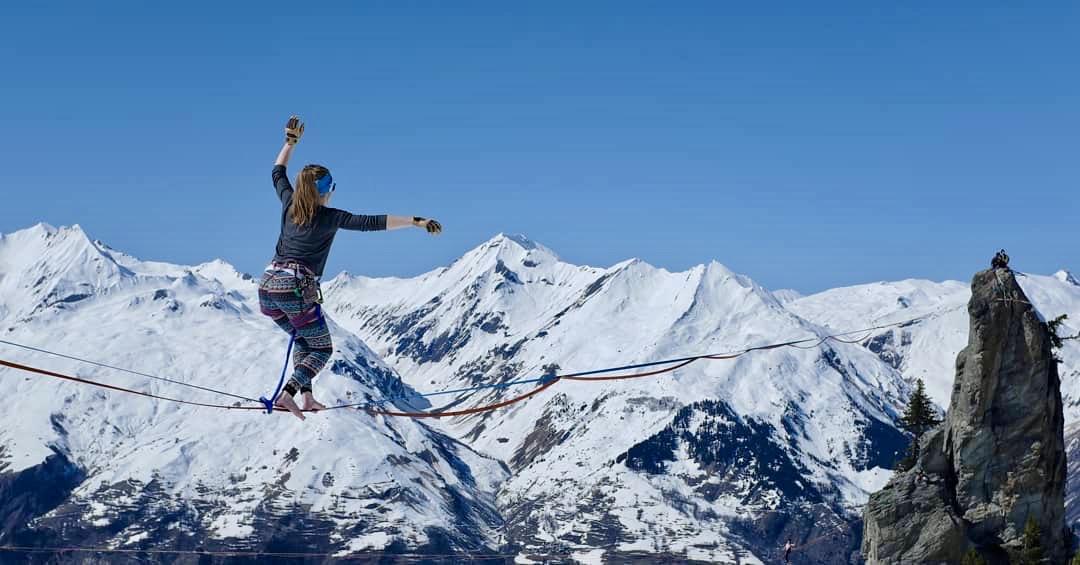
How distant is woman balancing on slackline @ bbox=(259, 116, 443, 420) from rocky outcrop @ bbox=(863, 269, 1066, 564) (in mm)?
80227

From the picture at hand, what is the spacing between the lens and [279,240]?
94.1 ft

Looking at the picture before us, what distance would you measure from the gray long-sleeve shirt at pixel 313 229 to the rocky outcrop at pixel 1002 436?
3197 inches

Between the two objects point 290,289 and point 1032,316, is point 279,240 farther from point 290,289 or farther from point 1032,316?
point 1032,316

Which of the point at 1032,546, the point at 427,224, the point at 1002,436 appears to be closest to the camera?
the point at 427,224

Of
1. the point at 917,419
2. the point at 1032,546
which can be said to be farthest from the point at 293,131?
the point at 917,419

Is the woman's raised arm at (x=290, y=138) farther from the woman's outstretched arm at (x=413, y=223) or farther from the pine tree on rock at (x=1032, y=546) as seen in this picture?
the pine tree on rock at (x=1032, y=546)

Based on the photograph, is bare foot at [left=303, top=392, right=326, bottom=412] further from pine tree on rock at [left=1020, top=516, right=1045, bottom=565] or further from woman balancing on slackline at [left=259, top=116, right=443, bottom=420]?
pine tree on rock at [left=1020, top=516, right=1045, bottom=565]

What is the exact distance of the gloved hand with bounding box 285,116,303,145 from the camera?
2898cm

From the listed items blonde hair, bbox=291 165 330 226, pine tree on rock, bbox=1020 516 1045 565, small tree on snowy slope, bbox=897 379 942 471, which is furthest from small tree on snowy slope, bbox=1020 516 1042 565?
blonde hair, bbox=291 165 330 226

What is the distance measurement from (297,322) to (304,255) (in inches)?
67.3

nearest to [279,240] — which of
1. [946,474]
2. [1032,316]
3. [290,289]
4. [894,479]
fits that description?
[290,289]

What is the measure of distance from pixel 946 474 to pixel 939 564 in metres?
7.50

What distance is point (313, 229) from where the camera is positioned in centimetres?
2786

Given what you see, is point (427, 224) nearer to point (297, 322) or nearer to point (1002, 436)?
point (297, 322)
